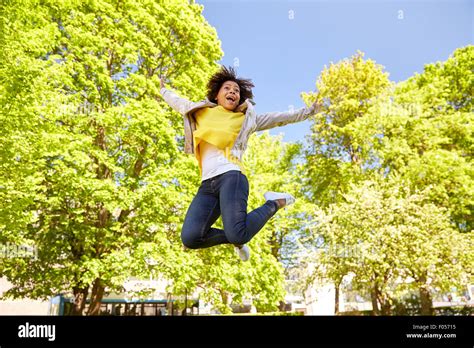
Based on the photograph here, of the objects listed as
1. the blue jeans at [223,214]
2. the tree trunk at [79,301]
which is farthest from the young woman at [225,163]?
the tree trunk at [79,301]

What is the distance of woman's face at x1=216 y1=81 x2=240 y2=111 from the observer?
391cm

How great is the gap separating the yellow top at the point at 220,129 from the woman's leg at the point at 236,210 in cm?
28

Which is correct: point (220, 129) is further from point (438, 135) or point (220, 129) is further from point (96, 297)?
point (438, 135)

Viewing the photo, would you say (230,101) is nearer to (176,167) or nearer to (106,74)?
(176,167)

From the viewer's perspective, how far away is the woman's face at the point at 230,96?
12.8 ft

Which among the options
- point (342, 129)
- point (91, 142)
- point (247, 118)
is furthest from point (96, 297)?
point (342, 129)

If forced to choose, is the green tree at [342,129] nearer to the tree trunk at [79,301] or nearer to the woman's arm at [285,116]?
the tree trunk at [79,301]

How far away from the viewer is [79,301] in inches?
476

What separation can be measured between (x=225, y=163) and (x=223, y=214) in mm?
538

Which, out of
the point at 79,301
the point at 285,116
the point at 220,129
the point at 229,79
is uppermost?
the point at 229,79
